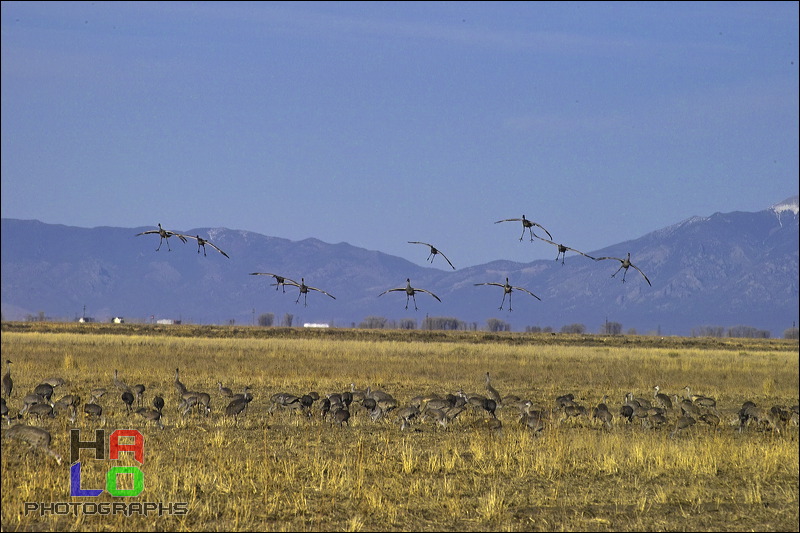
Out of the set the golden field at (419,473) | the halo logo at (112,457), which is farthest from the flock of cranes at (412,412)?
the halo logo at (112,457)

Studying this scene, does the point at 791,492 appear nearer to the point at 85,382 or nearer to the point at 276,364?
the point at 85,382

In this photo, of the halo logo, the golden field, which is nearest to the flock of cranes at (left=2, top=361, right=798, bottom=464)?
the golden field

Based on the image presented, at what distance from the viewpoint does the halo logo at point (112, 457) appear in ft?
44.7

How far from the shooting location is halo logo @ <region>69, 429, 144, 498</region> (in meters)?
13.6

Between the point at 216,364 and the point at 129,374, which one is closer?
the point at 129,374

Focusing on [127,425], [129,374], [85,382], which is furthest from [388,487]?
[129,374]

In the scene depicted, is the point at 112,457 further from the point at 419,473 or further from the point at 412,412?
the point at 412,412

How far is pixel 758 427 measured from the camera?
73.5ft

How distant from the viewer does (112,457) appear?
51.8 ft

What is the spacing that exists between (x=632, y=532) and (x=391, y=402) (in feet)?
31.5

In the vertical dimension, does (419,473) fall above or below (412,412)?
below

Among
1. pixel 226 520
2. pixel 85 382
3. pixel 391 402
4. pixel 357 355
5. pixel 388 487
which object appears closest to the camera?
pixel 226 520

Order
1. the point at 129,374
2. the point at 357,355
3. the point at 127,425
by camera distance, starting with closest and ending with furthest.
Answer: the point at 127,425 → the point at 129,374 → the point at 357,355

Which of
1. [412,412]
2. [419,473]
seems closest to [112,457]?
[419,473]
